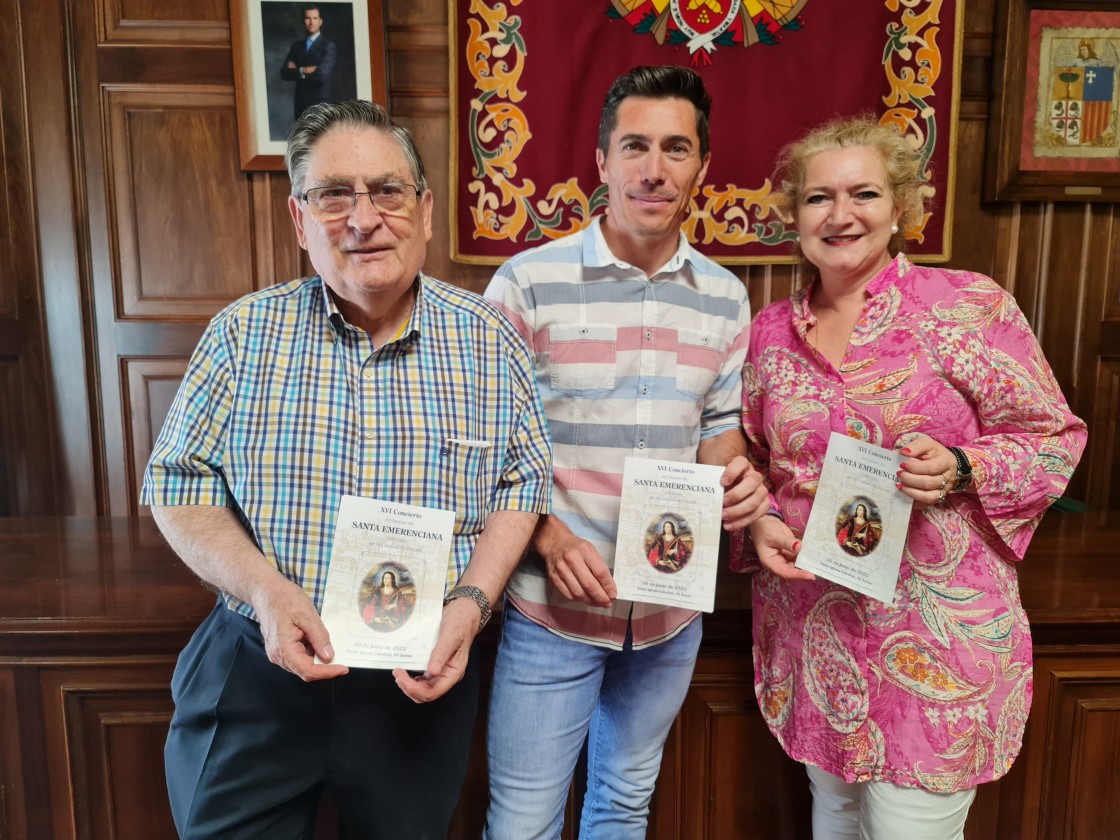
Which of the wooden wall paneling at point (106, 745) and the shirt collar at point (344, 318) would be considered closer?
the shirt collar at point (344, 318)

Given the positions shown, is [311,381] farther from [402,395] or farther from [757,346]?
[757,346]

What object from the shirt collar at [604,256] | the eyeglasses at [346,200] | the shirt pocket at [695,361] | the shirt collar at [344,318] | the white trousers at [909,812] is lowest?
the white trousers at [909,812]

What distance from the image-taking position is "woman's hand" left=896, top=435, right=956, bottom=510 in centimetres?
114

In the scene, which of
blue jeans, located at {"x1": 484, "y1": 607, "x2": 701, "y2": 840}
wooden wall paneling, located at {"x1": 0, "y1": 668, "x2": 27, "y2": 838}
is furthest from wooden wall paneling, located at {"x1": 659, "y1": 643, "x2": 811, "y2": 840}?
wooden wall paneling, located at {"x1": 0, "y1": 668, "x2": 27, "y2": 838}

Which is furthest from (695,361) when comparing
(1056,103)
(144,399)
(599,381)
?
(144,399)

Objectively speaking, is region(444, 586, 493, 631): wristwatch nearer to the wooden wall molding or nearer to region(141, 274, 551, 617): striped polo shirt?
region(141, 274, 551, 617): striped polo shirt

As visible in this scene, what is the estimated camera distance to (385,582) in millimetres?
991

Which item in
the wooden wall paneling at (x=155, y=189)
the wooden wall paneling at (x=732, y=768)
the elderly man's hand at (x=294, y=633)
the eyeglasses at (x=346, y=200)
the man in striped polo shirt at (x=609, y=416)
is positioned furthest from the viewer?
the wooden wall paneling at (x=155, y=189)

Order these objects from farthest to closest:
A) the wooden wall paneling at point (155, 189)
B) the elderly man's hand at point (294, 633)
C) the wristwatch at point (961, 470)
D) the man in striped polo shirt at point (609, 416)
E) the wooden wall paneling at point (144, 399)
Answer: the wooden wall paneling at point (144, 399)
the wooden wall paneling at point (155, 189)
the man in striped polo shirt at point (609, 416)
the wristwatch at point (961, 470)
the elderly man's hand at point (294, 633)

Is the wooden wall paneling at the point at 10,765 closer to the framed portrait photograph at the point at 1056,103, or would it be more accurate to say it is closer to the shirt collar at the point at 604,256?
the shirt collar at the point at 604,256

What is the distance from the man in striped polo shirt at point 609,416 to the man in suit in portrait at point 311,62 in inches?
61.6

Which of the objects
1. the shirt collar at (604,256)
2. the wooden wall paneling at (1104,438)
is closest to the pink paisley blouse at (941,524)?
the shirt collar at (604,256)

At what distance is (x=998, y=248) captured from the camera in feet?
9.02

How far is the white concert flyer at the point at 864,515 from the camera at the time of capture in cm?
117
